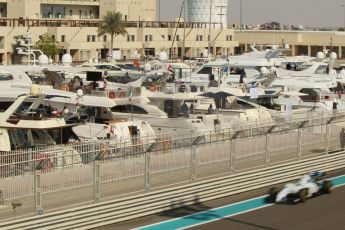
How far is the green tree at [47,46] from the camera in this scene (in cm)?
6712

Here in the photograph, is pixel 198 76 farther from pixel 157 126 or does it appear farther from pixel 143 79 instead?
pixel 157 126

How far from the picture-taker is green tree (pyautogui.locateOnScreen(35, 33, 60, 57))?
67125 mm

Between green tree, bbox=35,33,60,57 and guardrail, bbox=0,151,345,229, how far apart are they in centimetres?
4588

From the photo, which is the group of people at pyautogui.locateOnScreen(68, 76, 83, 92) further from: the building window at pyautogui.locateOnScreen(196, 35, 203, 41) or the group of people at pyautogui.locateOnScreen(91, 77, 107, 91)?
the building window at pyautogui.locateOnScreen(196, 35, 203, 41)

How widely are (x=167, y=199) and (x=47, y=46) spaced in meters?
50.6

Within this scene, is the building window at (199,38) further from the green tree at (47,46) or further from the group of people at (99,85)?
the group of people at (99,85)

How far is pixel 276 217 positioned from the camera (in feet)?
61.9

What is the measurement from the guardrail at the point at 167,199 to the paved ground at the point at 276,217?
0.17m

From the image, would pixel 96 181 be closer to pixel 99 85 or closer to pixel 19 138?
pixel 19 138

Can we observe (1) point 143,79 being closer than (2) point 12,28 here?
Yes

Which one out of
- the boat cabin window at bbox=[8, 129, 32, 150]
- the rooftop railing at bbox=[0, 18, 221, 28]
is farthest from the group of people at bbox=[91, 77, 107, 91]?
the rooftop railing at bbox=[0, 18, 221, 28]

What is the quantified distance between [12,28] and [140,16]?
93.3 feet

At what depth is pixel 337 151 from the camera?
25516 mm

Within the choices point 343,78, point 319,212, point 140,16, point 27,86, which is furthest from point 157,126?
point 140,16
